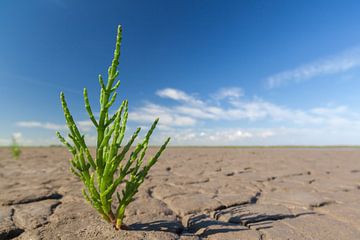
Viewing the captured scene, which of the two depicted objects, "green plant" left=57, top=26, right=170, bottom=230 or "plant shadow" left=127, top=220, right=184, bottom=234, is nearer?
"green plant" left=57, top=26, right=170, bottom=230

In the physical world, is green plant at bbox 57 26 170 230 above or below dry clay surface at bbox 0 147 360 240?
above

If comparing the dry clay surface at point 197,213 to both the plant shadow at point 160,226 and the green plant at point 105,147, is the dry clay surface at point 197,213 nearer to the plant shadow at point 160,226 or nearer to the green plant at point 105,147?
the plant shadow at point 160,226

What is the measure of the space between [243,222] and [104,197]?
946mm

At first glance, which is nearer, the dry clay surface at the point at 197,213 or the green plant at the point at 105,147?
the green plant at the point at 105,147

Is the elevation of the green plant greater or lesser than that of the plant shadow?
greater

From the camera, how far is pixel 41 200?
7.90 feet

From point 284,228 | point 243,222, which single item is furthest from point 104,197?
point 284,228

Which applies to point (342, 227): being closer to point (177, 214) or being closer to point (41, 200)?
point (177, 214)

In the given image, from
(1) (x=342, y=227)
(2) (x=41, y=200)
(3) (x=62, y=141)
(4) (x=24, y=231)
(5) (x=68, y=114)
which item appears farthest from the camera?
(2) (x=41, y=200)

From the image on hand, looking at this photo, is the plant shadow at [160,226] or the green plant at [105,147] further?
the plant shadow at [160,226]

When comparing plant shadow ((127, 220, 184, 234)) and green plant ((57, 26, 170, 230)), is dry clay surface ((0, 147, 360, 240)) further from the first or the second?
green plant ((57, 26, 170, 230))

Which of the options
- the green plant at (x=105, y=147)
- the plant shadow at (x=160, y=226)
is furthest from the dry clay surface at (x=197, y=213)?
the green plant at (x=105, y=147)

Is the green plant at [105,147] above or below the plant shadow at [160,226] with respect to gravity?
above

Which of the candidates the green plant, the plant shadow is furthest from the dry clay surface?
the green plant
